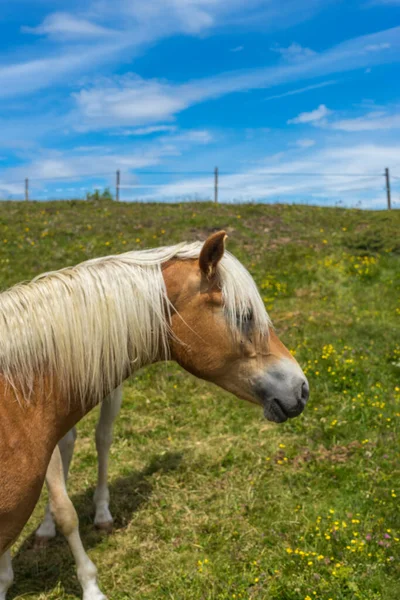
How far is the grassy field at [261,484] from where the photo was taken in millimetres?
3838

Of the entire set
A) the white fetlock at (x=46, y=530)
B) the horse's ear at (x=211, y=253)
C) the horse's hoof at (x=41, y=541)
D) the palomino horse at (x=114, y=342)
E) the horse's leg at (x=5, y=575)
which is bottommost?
the horse's hoof at (x=41, y=541)

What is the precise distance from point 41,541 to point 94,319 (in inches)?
114

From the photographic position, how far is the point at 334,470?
520cm

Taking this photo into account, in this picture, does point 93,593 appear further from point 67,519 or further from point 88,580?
point 67,519

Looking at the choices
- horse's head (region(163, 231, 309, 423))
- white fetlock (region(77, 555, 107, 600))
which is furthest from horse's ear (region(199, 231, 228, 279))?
white fetlock (region(77, 555, 107, 600))

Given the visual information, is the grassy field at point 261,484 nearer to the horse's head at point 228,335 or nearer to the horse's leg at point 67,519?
the horse's leg at point 67,519

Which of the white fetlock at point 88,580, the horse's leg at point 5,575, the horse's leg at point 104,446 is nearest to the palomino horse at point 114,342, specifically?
the horse's leg at point 5,575

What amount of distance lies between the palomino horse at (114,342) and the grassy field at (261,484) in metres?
1.70

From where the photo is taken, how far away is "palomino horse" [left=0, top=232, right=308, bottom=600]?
8.19 ft

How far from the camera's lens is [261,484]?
5.15 metres

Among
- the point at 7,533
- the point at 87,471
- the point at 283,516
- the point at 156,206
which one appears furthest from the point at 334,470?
the point at 156,206

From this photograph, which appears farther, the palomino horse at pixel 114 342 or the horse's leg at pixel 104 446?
the horse's leg at pixel 104 446

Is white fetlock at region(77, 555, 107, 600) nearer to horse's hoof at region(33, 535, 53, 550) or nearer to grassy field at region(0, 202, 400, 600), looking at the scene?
grassy field at region(0, 202, 400, 600)

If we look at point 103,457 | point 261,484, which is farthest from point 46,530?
point 261,484
